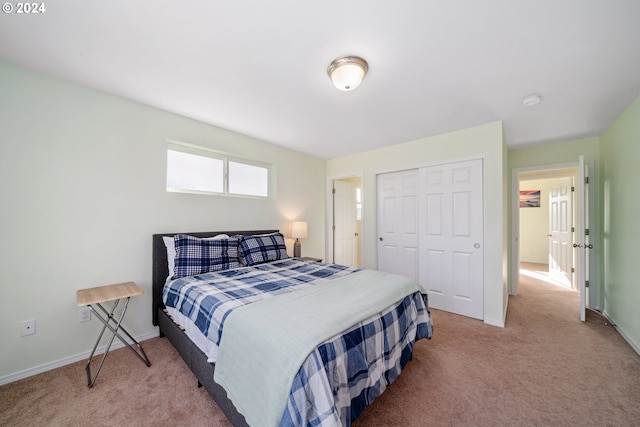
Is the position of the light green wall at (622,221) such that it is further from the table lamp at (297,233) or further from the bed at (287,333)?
the table lamp at (297,233)

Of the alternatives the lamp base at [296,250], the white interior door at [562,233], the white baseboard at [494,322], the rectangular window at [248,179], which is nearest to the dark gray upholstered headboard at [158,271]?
the rectangular window at [248,179]

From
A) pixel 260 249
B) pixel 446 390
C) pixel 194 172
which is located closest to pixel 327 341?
pixel 446 390

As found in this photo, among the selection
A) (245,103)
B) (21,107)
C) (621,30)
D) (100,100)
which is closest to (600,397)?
(621,30)

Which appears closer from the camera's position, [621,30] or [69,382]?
[621,30]

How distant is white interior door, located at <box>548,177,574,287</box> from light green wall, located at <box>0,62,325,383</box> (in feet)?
20.4

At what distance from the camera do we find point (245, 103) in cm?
243

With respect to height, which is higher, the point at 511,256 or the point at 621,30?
the point at 621,30

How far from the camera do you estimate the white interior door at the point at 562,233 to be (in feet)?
14.1

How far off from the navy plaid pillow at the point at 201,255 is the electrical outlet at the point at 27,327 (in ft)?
3.29

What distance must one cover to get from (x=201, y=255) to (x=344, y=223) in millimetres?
2930

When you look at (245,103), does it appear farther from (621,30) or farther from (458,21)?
(621,30)

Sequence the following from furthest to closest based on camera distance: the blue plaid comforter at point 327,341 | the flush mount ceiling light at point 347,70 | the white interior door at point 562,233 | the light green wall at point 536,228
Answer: the light green wall at point 536,228 < the white interior door at point 562,233 < the flush mount ceiling light at point 347,70 < the blue plaid comforter at point 327,341

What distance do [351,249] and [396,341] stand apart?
128 inches


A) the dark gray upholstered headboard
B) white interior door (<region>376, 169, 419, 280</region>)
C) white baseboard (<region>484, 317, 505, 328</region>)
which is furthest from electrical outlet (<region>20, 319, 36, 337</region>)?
→ white baseboard (<region>484, 317, 505, 328</region>)
